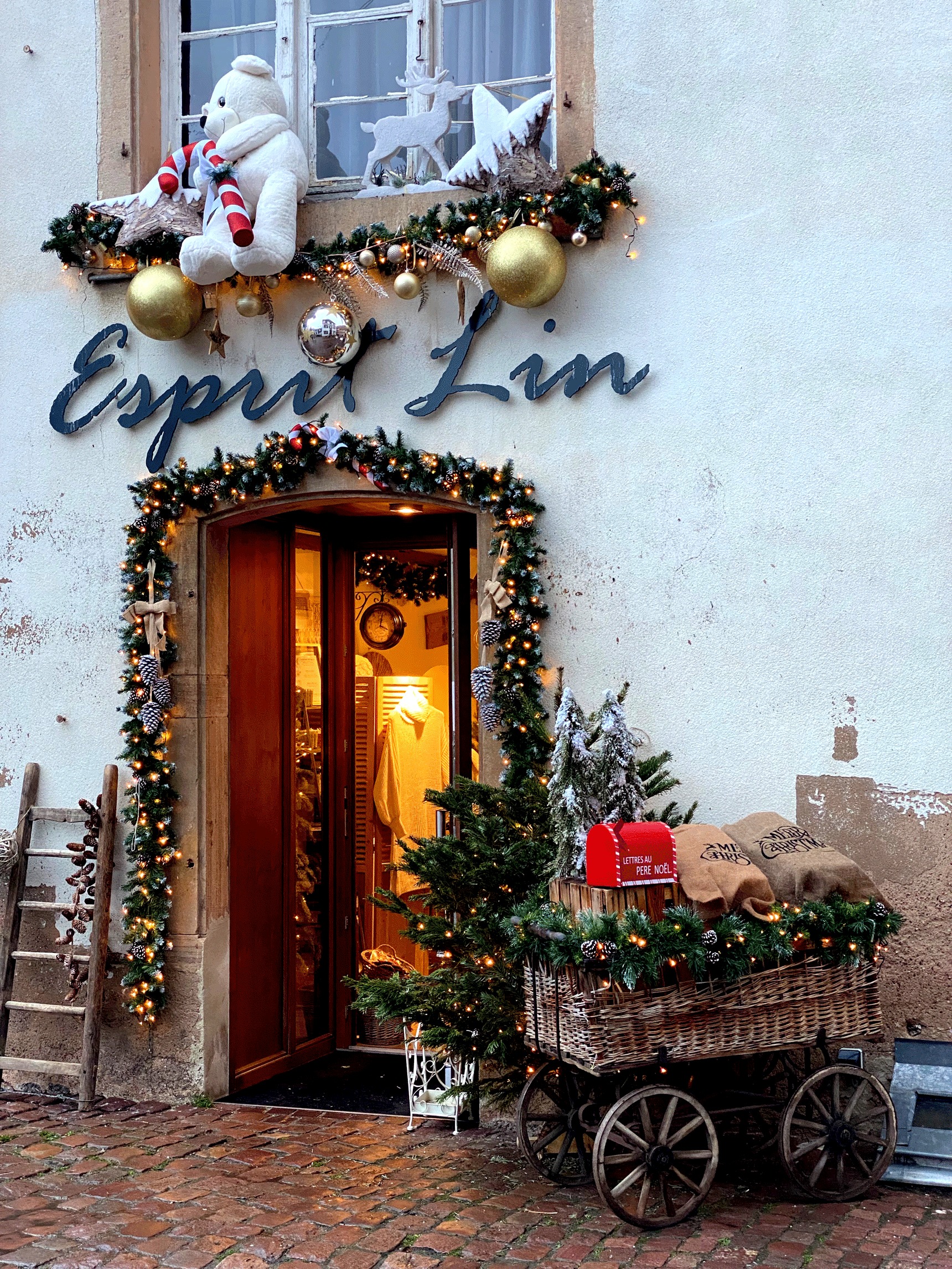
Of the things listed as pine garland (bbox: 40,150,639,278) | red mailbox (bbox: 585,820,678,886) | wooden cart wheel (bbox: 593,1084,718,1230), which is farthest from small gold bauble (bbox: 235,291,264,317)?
wooden cart wheel (bbox: 593,1084,718,1230)

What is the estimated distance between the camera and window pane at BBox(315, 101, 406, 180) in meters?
6.98

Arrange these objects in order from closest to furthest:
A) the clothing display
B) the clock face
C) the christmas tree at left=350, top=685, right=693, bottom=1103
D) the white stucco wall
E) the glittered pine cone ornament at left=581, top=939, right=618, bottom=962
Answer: the glittered pine cone ornament at left=581, top=939, right=618, bottom=962 → the christmas tree at left=350, top=685, right=693, bottom=1103 → the white stucco wall → the clothing display → the clock face

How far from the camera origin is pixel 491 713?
20.5 ft

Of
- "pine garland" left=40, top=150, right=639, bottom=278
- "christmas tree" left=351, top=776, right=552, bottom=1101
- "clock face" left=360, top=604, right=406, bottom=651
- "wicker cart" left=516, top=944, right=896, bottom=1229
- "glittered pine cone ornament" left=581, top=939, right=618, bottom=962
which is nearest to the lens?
"glittered pine cone ornament" left=581, top=939, right=618, bottom=962

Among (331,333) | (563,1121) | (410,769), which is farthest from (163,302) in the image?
(563,1121)

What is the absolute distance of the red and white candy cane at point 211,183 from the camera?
6230 mm

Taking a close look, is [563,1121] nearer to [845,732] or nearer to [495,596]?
[845,732]

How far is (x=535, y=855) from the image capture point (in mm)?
5574

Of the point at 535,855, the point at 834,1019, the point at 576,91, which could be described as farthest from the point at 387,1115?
the point at 576,91

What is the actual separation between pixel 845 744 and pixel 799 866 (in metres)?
1.04

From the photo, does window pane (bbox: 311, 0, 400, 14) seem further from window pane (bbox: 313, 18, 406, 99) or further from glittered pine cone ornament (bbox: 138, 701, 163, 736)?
glittered pine cone ornament (bbox: 138, 701, 163, 736)

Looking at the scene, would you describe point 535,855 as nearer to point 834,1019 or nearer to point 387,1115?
point 834,1019

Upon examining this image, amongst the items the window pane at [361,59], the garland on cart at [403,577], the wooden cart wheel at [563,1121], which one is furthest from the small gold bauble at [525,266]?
the wooden cart wheel at [563,1121]

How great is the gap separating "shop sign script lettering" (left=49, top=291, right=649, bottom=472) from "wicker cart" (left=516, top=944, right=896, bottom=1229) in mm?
2679
